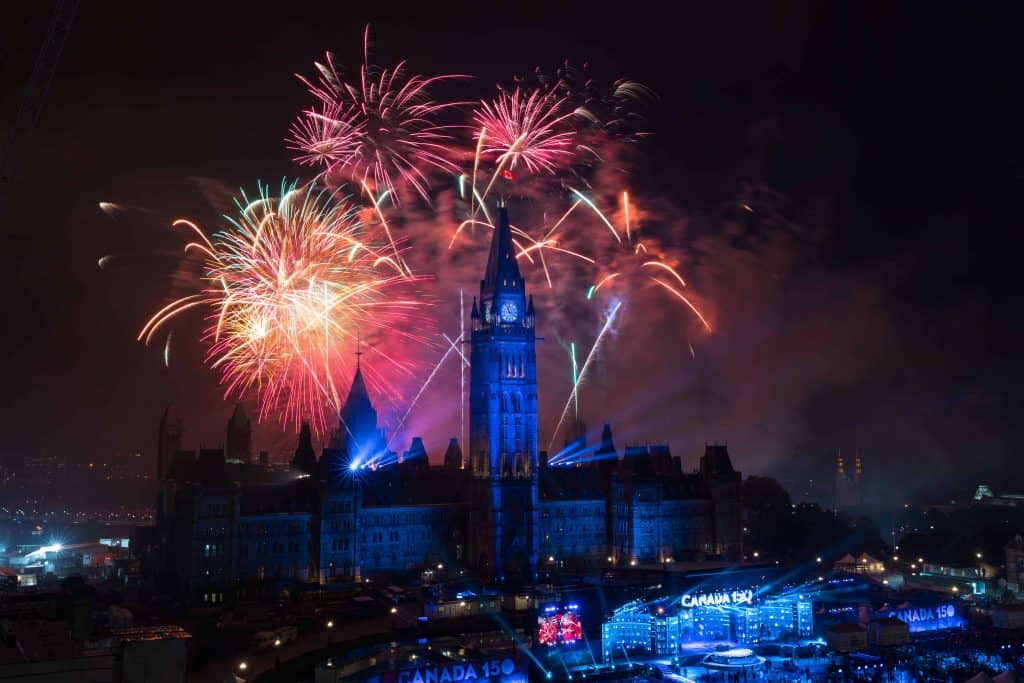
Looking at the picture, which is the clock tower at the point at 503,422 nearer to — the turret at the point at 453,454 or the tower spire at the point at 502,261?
the tower spire at the point at 502,261

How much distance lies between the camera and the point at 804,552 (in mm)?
123125

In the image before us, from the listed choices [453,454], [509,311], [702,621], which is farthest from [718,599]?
[453,454]

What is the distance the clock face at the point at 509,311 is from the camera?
10425cm

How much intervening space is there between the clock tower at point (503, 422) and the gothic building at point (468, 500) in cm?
12

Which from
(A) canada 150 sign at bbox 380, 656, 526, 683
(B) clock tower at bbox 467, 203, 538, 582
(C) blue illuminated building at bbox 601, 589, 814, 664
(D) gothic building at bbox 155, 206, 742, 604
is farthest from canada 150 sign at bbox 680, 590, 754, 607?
(B) clock tower at bbox 467, 203, 538, 582

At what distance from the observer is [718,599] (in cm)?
8162

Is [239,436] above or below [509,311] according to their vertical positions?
below

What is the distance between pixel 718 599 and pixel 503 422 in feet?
98.9

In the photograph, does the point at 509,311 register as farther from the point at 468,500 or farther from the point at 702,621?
the point at 702,621

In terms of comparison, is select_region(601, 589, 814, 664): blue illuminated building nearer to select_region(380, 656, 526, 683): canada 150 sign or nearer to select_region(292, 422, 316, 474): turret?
select_region(380, 656, 526, 683): canada 150 sign

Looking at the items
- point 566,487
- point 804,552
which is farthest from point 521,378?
point 804,552

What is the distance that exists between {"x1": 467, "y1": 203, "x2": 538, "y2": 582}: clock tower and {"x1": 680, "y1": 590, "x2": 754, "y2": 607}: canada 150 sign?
72.4 feet

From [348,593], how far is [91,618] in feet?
133

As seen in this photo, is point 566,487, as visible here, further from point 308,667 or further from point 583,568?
point 308,667
